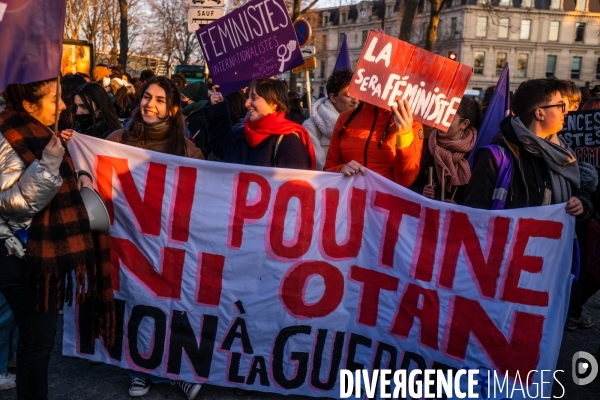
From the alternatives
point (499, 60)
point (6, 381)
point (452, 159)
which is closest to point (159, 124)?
point (6, 381)

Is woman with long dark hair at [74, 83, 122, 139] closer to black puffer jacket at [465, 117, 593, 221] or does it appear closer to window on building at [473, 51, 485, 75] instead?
black puffer jacket at [465, 117, 593, 221]

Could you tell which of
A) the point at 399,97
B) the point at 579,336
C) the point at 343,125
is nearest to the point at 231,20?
the point at 343,125

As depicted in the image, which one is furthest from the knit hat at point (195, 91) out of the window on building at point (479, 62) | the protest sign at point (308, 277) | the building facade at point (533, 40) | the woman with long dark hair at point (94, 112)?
the window on building at point (479, 62)

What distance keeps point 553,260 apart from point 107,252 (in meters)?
2.37

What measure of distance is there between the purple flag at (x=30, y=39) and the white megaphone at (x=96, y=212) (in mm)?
679

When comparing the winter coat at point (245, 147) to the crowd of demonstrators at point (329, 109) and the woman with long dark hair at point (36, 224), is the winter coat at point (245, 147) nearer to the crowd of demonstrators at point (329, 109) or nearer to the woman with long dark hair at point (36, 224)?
the crowd of demonstrators at point (329, 109)

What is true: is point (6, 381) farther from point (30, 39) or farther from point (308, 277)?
point (30, 39)

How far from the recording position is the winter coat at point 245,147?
3.94m

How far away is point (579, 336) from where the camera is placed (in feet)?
16.5

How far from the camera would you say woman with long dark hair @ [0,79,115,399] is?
272 centimetres

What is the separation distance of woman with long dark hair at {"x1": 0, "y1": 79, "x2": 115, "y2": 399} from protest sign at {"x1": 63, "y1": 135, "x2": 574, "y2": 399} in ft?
2.46

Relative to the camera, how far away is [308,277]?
362cm

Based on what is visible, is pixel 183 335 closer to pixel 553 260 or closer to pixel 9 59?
pixel 9 59

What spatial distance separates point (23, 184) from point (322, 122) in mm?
2937
